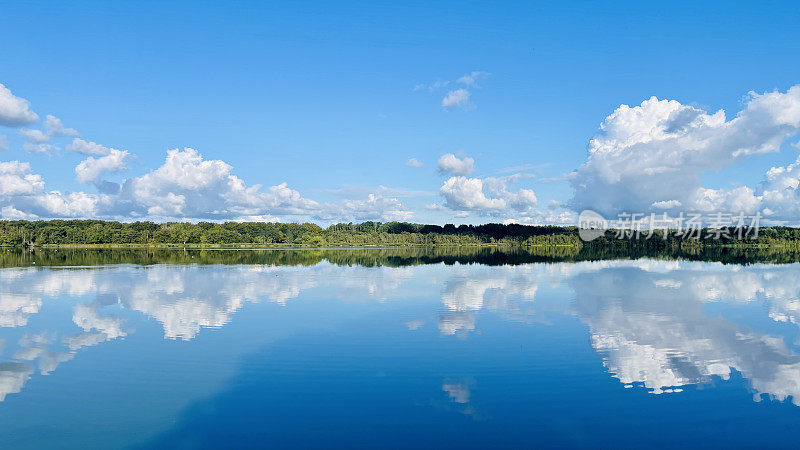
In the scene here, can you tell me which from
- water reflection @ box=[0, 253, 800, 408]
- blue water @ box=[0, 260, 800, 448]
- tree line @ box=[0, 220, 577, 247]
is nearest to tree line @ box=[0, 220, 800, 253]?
tree line @ box=[0, 220, 577, 247]

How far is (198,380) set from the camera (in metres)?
11.9

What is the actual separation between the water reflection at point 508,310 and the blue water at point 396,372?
0.42 ft

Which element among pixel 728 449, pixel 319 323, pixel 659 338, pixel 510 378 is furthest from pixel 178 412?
pixel 659 338

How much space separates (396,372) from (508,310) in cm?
1070

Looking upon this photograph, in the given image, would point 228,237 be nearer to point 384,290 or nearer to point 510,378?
point 384,290

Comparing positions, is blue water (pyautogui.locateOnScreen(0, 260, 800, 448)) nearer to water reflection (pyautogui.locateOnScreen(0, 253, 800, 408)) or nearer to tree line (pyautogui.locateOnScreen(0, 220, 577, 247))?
water reflection (pyautogui.locateOnScreen(0, 253, 800, 408))

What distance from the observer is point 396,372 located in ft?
41.3

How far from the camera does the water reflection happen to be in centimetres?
1305

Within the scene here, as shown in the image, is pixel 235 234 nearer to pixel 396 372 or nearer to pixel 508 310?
pixel 508 310

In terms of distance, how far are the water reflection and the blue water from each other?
13 centimetres

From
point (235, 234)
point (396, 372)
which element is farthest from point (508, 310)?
point (235, 234)

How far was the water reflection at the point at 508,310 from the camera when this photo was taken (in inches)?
514

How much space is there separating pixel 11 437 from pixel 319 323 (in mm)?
10955

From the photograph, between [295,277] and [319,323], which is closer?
[319,323]
